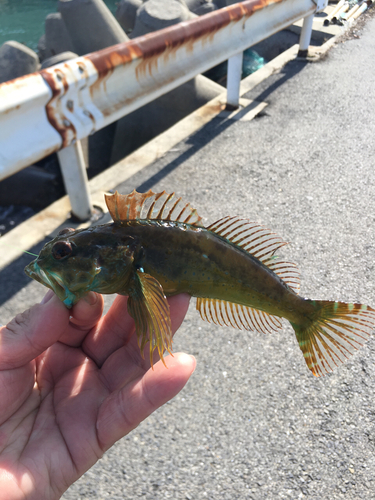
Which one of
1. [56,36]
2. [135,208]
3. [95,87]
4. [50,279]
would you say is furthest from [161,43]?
[56,36]

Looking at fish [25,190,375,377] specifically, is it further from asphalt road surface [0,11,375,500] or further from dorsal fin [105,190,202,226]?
asphalt road surface [0,11,375,500]

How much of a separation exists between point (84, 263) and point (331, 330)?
1.34m

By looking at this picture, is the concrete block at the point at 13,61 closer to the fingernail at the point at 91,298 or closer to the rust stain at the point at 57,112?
the rust stain at the point at 57,112

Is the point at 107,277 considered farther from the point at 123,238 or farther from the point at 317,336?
the point at 317,336

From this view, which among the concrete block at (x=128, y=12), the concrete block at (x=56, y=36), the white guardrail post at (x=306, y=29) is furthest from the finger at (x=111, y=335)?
the concrete block at (x=128, y=12)

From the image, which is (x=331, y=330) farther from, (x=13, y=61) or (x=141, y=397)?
(x=13, y=61)

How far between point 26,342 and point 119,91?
296 centimetres

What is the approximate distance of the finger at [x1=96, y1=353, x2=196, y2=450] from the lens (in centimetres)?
195

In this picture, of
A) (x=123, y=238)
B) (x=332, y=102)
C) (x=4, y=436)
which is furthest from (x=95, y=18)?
(x=4, y=436)

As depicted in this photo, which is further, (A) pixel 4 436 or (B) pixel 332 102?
(B) pixel 332 102

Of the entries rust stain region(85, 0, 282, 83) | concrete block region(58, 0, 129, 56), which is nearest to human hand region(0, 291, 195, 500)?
rust stain region(85, 0, 282, 83)

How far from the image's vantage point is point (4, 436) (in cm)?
204

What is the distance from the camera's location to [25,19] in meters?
19.0

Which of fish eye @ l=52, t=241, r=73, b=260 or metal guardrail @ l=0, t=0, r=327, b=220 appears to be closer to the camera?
fish eye @ l=52, t=241, r=73, b=260
